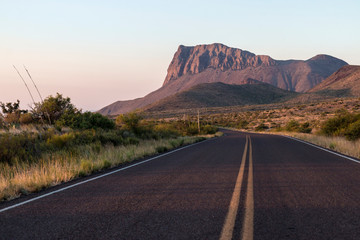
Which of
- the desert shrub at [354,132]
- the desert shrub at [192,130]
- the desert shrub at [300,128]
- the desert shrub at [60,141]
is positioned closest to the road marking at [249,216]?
the desert shrub at [60,141]

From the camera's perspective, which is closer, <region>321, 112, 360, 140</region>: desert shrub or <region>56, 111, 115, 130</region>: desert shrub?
<region>56, 111, 115, 130</region>: desert shrub

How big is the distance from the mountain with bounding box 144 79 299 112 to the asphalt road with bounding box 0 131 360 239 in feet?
349

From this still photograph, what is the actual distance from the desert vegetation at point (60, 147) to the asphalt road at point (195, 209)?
44.5 inches

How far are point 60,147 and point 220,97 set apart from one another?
125 m

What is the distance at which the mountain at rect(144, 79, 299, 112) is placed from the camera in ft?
394

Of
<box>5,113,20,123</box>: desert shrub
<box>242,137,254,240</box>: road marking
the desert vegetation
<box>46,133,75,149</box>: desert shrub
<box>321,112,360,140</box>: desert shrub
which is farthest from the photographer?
<box>321,112,360,140</box>: desert shrub

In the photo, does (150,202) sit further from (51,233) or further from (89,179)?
(89,179)

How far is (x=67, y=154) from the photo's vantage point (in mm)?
11766

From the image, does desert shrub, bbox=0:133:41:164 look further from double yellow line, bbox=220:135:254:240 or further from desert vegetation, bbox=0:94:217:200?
double yellow line, bbox=220:135:254:240

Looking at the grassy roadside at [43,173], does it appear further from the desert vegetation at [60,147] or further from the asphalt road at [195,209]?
the asphalt road at [195,209]

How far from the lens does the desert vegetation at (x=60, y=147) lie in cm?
802

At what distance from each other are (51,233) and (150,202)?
1.94 meters

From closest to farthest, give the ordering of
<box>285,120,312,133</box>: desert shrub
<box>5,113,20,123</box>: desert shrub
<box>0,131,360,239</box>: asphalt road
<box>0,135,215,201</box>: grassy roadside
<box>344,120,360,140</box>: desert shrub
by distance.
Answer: <box>0,131,360,239</box>: asphalt road, <box>0,135,215,201</box>: grassy roadside, <box>344,120,360,140</box>: desert shrub, <box>5,113,20,123</box>: desert shrub, <box>285,120,312,133</box>: desert shrub

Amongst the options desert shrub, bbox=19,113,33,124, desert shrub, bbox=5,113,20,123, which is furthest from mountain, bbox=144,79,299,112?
desert shrub, bbox=19,113,33,124
